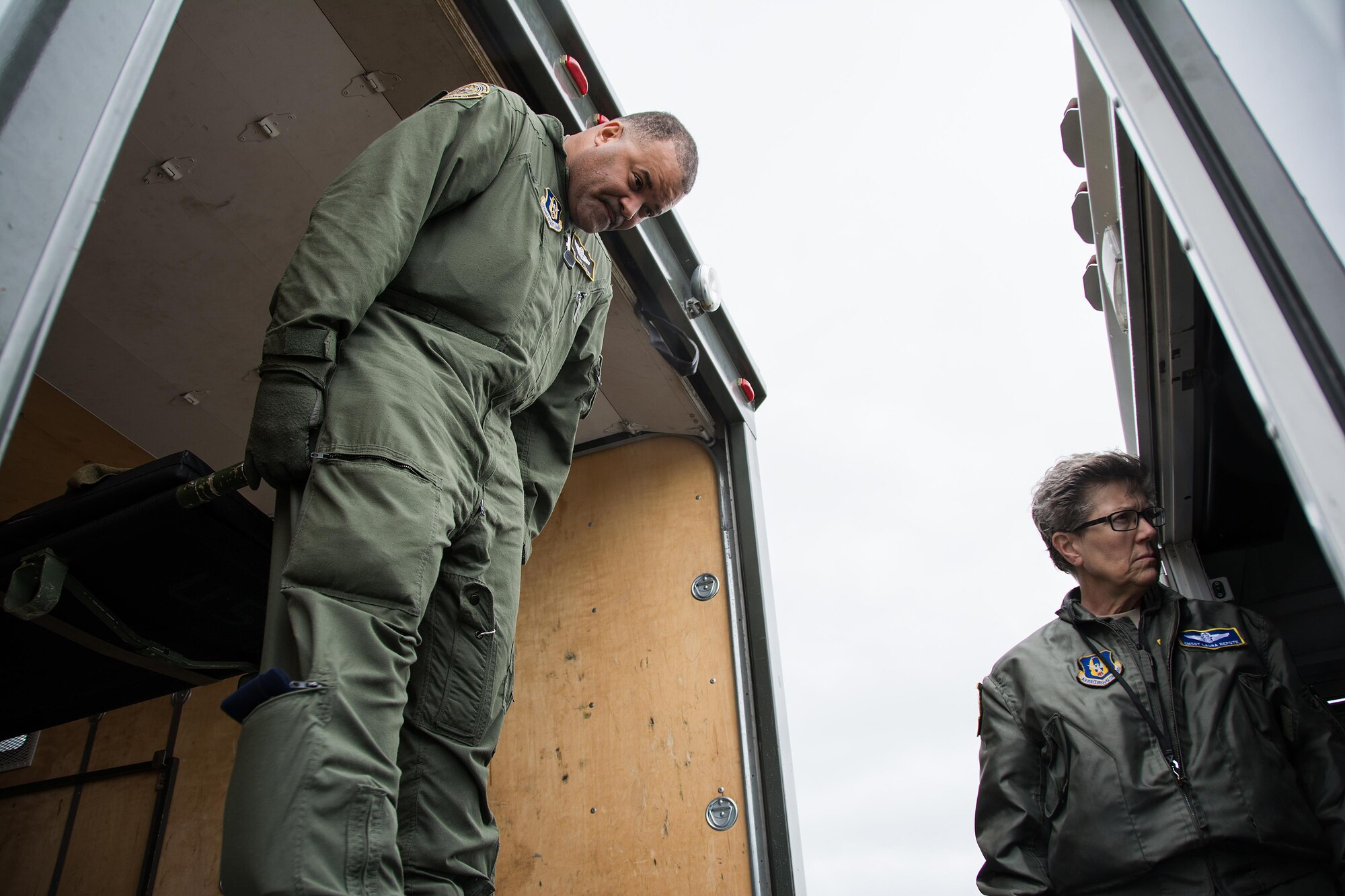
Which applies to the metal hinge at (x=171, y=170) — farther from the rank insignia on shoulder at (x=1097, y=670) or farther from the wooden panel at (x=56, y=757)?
the rank insignia on shoulder at (x=1097, y=670)

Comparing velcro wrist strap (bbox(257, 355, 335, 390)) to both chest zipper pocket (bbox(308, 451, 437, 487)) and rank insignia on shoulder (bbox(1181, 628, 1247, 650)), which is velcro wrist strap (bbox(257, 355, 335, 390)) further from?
rank insignia on shoulder (bbox(1181, 628, 1247, 650))

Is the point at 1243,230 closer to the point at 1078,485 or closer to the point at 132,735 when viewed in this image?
the point at 1078,485

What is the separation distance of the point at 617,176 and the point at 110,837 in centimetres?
287

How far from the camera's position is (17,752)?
3191 mm

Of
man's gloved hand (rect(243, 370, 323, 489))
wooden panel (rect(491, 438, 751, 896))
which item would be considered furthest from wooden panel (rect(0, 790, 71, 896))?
man's gloved hand (rect(243, 370, 323, 489))

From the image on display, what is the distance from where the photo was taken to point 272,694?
40.5 inches

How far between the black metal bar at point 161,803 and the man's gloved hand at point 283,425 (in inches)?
83.7

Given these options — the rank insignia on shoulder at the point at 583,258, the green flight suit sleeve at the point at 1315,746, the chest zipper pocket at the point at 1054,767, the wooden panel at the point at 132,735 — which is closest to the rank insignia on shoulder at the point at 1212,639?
the green flight suit sleeve at the point at 1315,746

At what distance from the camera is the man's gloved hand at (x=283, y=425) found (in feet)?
3.99

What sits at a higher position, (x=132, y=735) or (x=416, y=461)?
(x=132, y=735)

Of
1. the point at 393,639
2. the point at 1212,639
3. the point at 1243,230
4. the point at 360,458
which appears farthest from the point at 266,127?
the point at 1212,639

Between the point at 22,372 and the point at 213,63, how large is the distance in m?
1.62

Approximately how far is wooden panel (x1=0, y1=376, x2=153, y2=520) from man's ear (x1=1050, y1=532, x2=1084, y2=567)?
2.92 m

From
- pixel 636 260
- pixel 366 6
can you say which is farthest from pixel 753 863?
pixel 366 6
